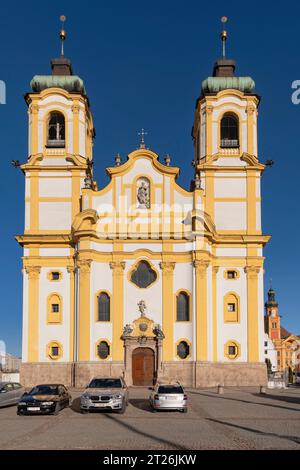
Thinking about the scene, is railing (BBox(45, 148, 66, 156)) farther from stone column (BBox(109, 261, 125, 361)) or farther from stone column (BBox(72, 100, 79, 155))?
stone column (BBox(109, 261, 125, 361))

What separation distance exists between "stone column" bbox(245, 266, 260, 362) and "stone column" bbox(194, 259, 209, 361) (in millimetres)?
3382

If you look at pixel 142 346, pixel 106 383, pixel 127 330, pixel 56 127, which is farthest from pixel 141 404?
pixel 56 127

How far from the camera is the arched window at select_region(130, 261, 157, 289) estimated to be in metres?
45.7

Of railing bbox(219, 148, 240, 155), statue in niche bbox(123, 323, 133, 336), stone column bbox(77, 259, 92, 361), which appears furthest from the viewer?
railing bbox(219, 148, 240, 155)

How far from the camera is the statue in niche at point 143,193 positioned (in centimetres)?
4666

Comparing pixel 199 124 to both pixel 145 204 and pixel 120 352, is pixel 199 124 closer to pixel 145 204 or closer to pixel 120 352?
pixel 145 204

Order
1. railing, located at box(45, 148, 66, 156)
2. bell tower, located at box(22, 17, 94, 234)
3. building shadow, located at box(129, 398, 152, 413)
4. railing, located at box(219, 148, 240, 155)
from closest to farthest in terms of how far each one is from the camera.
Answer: building shadow, located at box(129, 398, 152, 413)
bell tower, located at box(22, 17, 94, 234)
railing, located at box(45, 148, 66, 156)
railing, located at box(219, 148, 240, 155)

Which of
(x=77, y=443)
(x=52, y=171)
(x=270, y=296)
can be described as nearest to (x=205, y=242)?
(x=52, y=171)

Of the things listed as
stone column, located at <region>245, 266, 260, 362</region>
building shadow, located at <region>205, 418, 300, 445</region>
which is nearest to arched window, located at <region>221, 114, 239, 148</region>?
stone column, located at <region>245, 266, 260, 362</region>

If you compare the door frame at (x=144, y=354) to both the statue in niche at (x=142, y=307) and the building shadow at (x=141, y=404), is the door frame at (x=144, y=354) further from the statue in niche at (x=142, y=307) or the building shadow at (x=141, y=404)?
the building shadow at (x=141, y=404)

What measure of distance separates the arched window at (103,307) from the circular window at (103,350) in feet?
5.19

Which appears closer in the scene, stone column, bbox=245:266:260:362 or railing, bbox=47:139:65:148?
stone column, bbox=245:266:260:362

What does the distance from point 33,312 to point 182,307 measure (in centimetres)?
962

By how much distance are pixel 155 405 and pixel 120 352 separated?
18.6 meters
